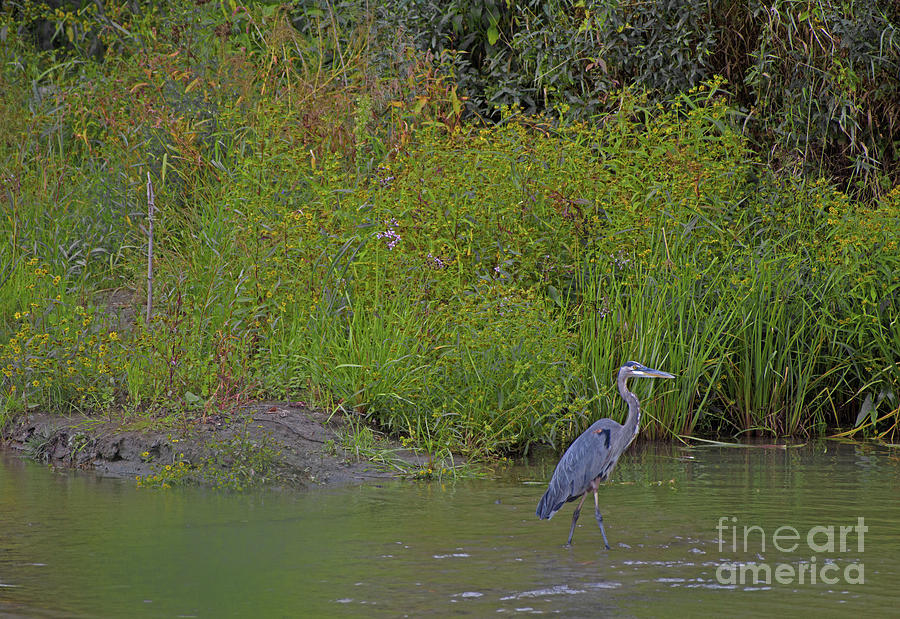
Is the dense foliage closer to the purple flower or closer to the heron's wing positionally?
the purple flower

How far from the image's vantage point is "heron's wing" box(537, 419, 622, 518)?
232 inches

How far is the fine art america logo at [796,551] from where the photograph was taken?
203 inches

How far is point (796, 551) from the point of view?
5605mm

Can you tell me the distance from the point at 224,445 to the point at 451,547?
87.2 inches

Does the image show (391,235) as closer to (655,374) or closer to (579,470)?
(655,374)

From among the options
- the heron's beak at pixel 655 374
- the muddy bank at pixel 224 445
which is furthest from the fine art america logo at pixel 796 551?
the muddy bank at pixel 224 445

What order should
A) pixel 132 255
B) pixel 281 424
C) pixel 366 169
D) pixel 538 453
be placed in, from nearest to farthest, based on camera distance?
pixel 281 424, pixel 538 453, pixel 366 169, pixel 132 255

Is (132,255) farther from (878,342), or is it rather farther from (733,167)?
(878,342)

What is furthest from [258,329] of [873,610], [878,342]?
[873,610]

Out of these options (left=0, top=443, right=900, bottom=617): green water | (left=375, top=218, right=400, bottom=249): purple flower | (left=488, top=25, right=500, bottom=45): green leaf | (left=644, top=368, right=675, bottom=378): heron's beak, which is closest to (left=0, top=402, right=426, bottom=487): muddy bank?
(left=0, top=443, right=900, bottom=617): green water

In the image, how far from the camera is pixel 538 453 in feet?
27.2

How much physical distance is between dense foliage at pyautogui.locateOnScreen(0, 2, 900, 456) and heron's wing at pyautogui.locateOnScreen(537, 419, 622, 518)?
1688 millimetres

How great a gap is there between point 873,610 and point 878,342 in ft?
14.4

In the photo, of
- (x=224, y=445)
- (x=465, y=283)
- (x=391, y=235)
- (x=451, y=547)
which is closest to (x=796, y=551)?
(x=451, y=547)
